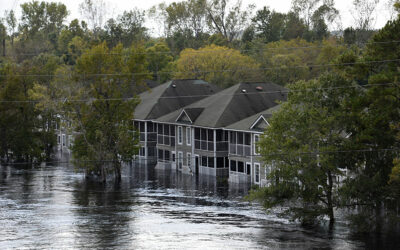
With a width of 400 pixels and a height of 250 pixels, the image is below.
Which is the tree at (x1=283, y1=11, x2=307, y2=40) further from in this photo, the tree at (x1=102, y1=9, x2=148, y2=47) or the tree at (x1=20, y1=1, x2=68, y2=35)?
the tree at (x1=20, y1=1, x2=68, y2=35)

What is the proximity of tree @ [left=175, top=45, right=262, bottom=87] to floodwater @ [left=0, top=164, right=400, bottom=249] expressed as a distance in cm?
3757

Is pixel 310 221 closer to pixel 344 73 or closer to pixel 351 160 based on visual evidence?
pixel 351 160

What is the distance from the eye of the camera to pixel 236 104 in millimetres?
70062

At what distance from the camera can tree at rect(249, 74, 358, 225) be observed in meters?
40.2

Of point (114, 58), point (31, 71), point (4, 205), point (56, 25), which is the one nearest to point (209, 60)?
point (31, 71)

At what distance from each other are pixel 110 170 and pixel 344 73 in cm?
3351

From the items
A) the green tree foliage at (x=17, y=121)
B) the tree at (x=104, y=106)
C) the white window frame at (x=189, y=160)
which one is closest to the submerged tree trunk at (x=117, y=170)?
the tree at (x=104, y=106)

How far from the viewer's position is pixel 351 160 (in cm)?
4009

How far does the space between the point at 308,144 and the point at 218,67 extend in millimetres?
65707

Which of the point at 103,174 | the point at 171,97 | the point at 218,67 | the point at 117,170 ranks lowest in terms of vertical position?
the point at 103,174

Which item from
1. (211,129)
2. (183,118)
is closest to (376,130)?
(211,129)

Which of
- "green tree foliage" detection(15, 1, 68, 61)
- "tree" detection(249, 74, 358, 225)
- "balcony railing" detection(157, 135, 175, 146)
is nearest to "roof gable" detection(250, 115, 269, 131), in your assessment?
"balcony railing" detection(157, 135, 175, 146)

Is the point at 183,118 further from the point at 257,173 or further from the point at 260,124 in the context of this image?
the point at 257,173

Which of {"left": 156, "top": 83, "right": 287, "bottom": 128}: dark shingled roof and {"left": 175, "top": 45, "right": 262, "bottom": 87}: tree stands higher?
{"left": 175, "top": 45, "right": 262, "bottom": 87}: tree
